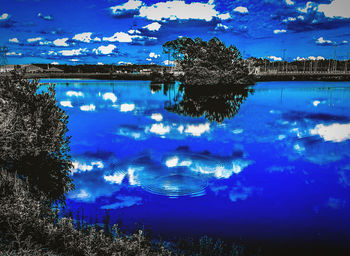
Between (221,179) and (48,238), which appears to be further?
(221,179)

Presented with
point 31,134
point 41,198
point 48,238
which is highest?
point 31,134

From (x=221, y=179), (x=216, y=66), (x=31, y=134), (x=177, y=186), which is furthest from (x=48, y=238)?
(x=216, y=66)

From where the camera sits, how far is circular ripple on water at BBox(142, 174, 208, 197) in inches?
703

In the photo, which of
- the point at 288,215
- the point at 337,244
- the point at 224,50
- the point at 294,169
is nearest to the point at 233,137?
the point at 294,169

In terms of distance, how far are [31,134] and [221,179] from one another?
41.5ft

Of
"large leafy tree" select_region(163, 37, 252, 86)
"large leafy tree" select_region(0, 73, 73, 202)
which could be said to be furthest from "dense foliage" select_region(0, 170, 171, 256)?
"large leafy tree" select_region(163, 37, 252, 86)

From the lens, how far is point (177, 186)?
1872cm

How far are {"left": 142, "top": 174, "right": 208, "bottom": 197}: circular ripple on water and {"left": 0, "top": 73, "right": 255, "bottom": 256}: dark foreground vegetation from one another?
186 inches

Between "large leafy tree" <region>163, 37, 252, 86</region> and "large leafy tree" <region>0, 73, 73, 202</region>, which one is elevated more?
"large leafy tree" <region>163, 37, 252, 86</region>

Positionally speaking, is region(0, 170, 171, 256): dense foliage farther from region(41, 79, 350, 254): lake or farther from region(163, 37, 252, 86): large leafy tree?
region(163, 37, 252, 86): large leafy tree

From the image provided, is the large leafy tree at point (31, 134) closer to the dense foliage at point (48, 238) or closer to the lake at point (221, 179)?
the lake at point (221, 179)

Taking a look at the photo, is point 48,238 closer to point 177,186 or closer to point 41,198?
point 41,198

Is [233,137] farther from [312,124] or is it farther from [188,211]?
[188,211]

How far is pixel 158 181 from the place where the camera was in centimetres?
1959
